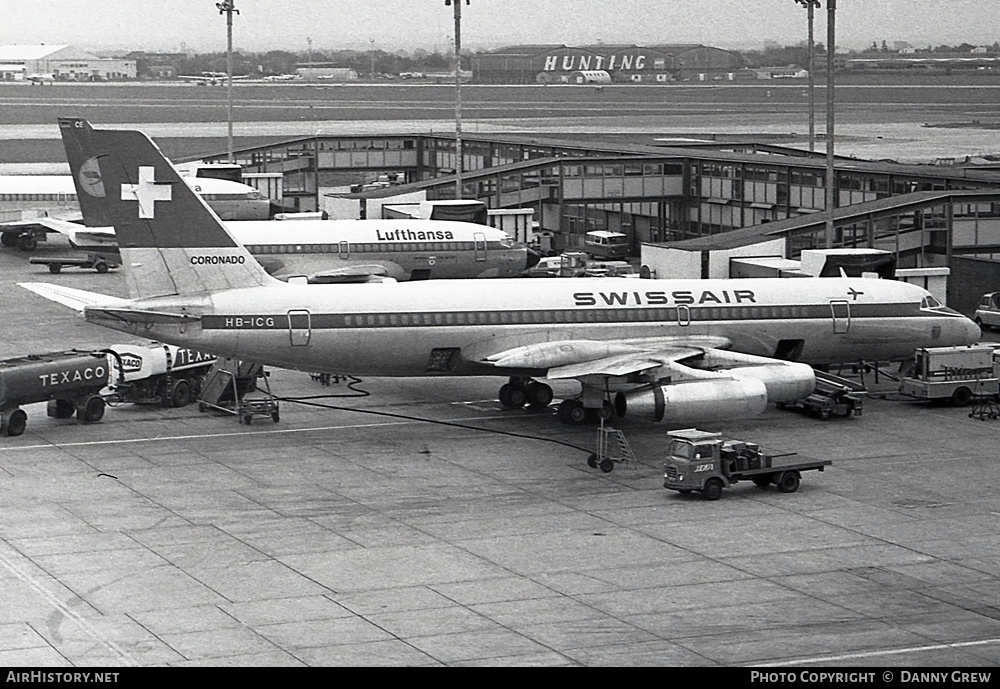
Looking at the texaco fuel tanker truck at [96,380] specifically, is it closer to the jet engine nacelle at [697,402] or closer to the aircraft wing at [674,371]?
the aircraft wing at [674,371]

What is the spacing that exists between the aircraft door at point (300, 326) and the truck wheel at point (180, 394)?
20.1ft

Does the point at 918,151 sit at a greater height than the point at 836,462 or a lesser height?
greater

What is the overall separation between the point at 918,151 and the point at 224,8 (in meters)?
59.1

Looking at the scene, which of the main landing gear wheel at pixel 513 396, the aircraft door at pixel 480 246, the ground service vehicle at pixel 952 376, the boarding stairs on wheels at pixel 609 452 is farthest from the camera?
the aircraft door at pixel 480 246

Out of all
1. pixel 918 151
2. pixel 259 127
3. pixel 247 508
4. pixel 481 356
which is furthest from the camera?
pixel 259 127

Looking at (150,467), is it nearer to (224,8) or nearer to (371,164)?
(224,8)

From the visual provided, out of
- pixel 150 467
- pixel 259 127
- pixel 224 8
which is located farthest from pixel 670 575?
pixel 259 127

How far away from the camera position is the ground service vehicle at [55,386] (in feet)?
133

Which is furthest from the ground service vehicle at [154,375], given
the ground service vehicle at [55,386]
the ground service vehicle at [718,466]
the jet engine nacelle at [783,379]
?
the ground service vehicle at [718,466]

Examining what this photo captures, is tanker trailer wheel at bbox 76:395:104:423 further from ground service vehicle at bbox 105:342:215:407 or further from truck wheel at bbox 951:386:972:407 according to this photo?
truck wheel at bbox 951:386:972:407

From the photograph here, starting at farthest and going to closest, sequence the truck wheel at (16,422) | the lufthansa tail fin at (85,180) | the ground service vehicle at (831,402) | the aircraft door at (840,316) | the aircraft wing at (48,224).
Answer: the aircraft wing at (48,224)
the lufthansa tail fin at (85,180)
the aircraft door at (840,316)
the ground service vehicle at (831,402)
the truck wheel at (16,422)

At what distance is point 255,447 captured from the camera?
40.5 metres

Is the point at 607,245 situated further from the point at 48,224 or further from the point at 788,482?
the point at 788,482

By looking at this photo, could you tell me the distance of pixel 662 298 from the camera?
4509cm
